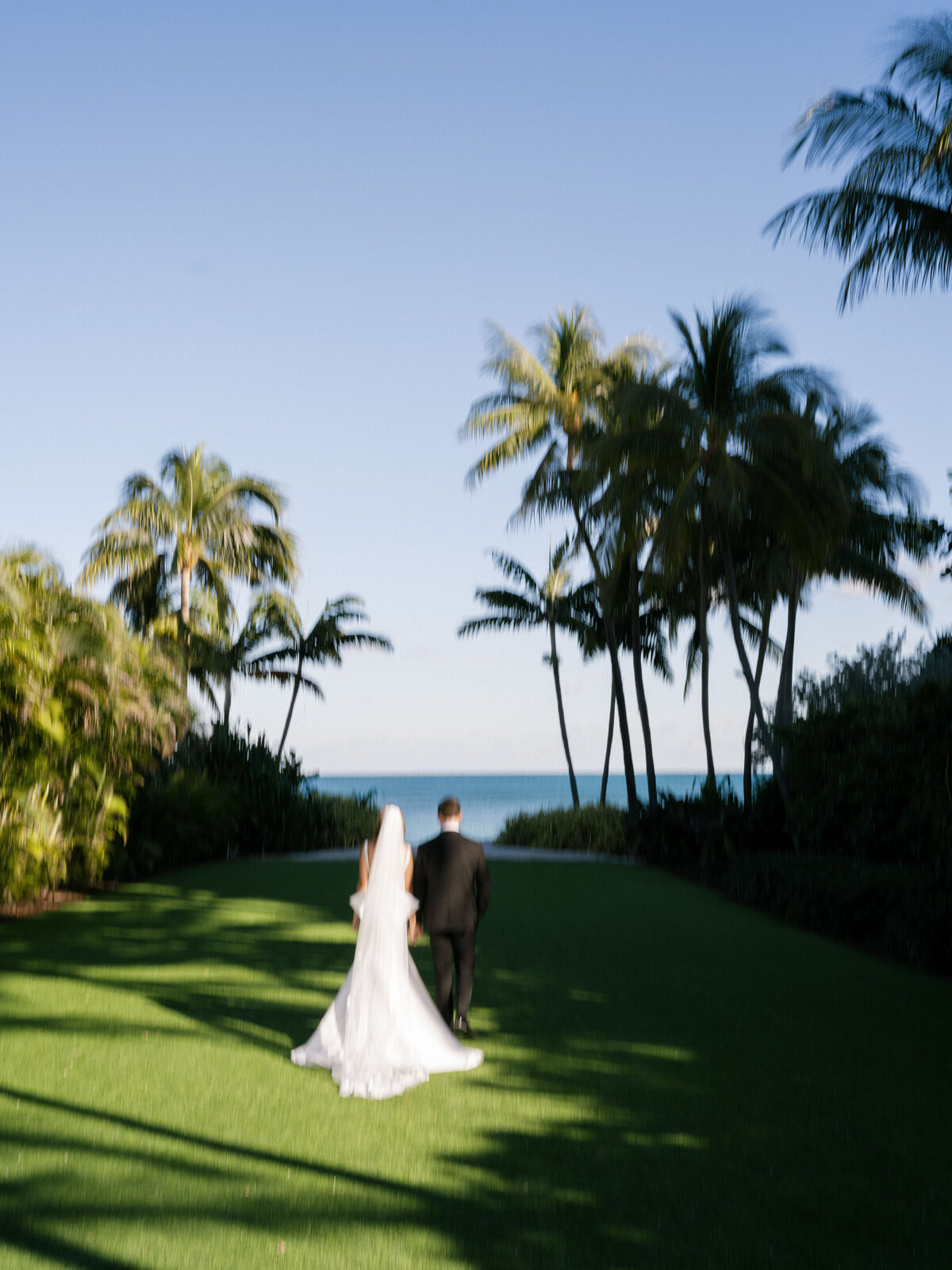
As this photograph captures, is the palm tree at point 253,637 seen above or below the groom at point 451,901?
above

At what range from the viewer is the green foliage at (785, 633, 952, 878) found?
1283 cm

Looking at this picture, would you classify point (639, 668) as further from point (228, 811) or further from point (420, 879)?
point (420, 879)

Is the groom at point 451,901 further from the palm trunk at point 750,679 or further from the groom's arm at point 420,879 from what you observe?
the palm trunk at point 750,679

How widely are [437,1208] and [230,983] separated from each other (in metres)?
4.93

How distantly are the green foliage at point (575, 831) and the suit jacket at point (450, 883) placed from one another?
15899mm

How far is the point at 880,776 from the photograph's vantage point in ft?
48.0

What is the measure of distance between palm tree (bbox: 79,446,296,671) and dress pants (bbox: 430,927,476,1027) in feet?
73.2

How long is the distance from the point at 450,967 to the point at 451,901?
1.59 ft

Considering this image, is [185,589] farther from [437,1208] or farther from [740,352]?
[437,1208]

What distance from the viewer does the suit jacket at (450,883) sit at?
270 inches

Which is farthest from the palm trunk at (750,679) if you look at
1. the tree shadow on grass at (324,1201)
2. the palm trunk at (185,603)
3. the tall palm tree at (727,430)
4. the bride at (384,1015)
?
the palm trunk at (185,603)

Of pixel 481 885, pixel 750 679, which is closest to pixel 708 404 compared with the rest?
pixel 750 679

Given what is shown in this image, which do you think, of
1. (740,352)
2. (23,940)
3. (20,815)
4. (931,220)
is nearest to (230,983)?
(23,940)

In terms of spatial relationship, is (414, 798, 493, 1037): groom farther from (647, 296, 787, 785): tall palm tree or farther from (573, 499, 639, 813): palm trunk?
(573, 499, 639, 813): palm trunk
